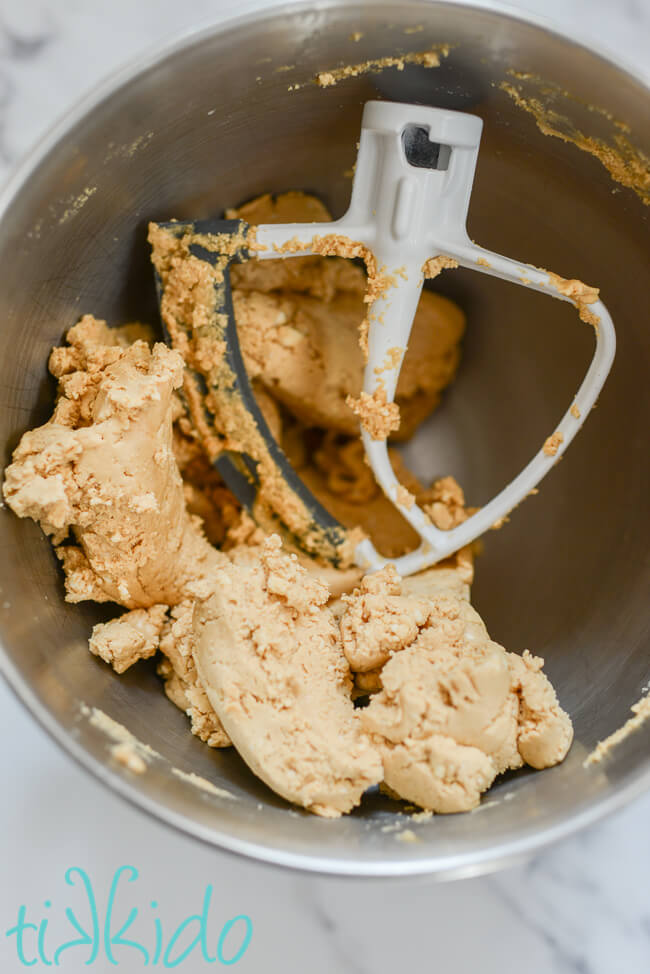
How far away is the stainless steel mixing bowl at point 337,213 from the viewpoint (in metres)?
0.56

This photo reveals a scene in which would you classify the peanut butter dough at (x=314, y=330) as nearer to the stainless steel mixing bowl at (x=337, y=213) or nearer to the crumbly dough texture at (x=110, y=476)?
the stainless steel mixing bowl at (x=337, y=213)

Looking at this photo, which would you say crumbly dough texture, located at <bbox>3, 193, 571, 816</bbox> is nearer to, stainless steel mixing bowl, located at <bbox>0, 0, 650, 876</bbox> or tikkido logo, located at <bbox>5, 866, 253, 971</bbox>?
stainless steel mixing bowl, located at <bbox>0, 0, 650, 876</bbox>

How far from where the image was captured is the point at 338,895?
0.77 metres

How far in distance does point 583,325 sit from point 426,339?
7.3 inches

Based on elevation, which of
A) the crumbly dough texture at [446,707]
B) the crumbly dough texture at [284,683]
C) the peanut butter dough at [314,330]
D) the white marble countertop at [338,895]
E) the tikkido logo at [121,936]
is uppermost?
the peanut butter dough at [314,330]

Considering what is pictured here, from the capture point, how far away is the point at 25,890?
768mm

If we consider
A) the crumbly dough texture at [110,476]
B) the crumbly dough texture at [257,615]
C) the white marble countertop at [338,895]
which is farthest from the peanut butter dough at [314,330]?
the white marble countertop at [338,895]

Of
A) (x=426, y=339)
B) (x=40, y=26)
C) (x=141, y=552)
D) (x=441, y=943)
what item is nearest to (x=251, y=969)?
(x=441, y=943)

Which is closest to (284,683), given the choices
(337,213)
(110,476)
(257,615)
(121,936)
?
(257,615)

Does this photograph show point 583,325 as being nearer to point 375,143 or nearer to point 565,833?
point 375,143

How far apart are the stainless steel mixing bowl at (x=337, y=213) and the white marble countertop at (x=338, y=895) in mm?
178

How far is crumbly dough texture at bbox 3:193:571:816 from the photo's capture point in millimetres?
612

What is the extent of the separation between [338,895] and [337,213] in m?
0.76

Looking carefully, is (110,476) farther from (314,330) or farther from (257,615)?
(314,330)
